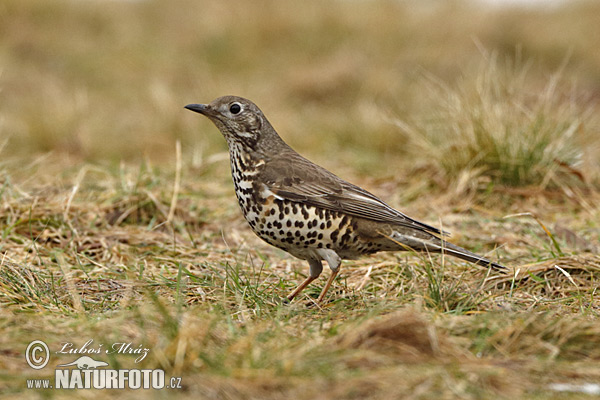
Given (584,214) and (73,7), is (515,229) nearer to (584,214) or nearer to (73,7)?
(584,214)

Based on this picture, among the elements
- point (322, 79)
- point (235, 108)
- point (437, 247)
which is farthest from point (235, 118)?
point (322, 79)

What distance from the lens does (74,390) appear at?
2.54 m

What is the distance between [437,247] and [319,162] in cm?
408

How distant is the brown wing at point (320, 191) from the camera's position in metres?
4.20

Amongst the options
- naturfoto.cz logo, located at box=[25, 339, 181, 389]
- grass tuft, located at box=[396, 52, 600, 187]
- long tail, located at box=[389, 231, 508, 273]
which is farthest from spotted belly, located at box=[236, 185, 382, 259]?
grass tuft, located at box=[396, 52, 600, 187]

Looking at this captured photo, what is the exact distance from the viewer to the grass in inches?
110

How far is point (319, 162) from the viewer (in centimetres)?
834

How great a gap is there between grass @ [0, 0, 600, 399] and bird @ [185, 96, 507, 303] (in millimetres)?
189

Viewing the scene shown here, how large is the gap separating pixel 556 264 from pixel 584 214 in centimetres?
199

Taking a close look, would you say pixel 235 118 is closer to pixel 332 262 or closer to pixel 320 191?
pixel 320 191

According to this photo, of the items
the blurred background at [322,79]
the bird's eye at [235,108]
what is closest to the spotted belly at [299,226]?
the bird's eye at [235,108]

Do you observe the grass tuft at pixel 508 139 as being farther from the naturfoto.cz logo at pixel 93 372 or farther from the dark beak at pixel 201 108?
the naturfoto.cz logo at pixel 93 372

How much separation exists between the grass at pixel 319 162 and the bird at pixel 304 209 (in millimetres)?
189

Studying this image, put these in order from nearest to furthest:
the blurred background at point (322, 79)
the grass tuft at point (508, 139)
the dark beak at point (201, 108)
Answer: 1. the dark beak at point (201, 108)
2. the grass tuft at point (508, 139)
3. the blurred background at point (322, 79)
